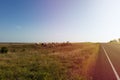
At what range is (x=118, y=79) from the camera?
8750 mm

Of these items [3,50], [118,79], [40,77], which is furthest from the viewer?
[3,50]

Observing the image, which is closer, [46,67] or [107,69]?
[107,69]

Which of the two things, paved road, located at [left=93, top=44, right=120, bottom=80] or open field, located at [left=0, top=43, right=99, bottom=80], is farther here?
open field, located at [left=0, top=43, right=99, bottom=80]

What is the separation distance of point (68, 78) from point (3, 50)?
87.3ft

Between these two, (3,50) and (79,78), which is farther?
(3,50)

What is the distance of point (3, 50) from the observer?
33438 mm

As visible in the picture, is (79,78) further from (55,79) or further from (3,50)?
(3,50)

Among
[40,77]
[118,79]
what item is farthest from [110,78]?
[40,77]

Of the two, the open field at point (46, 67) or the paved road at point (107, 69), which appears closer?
the paved road at point (107, 69)

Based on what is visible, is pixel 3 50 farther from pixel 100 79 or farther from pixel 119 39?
pixel 119 39

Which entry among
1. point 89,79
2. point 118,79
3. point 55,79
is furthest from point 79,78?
point 118,79

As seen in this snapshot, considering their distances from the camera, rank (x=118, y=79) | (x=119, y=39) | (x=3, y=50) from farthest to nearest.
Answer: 1. (x=119, y=39)
2. (x=3, y=50)
3. (x=118, y=79)

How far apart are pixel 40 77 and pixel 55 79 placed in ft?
2.89

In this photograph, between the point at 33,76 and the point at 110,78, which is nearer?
the point at 110,78
